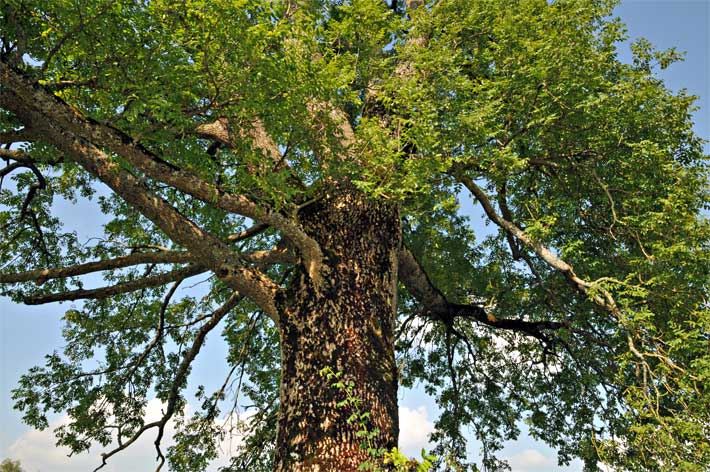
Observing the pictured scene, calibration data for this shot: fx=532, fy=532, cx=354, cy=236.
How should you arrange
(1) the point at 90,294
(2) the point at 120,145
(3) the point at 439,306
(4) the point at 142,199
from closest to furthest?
(2) the point at 120,145, (4) the point at 142,199, (1) the point at 90,294, (3) the point at 439,306

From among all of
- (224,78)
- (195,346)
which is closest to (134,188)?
(224,78)

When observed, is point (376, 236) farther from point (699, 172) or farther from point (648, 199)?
point (699, 172)

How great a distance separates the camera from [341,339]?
24.8 feet

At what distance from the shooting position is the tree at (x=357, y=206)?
6.79 m

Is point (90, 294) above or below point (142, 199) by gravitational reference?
below

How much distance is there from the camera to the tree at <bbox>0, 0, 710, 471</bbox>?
679 centimetres

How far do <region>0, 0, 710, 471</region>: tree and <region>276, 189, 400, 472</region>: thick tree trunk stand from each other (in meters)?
0.03

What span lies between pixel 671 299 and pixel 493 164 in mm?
3635

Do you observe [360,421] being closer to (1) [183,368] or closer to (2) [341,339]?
(2) [341,339]

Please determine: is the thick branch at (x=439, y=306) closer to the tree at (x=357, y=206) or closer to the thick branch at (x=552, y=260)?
the tree at (x=357, y=206)

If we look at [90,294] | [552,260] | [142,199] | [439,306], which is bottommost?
[90,294]

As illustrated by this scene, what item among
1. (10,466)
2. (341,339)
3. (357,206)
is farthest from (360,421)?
(10,466)

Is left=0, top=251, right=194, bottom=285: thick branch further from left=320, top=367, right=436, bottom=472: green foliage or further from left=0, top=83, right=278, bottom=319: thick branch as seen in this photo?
left=320, top=367, right=436, bottom=472: green foliage

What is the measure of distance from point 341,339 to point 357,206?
95.1 inches
